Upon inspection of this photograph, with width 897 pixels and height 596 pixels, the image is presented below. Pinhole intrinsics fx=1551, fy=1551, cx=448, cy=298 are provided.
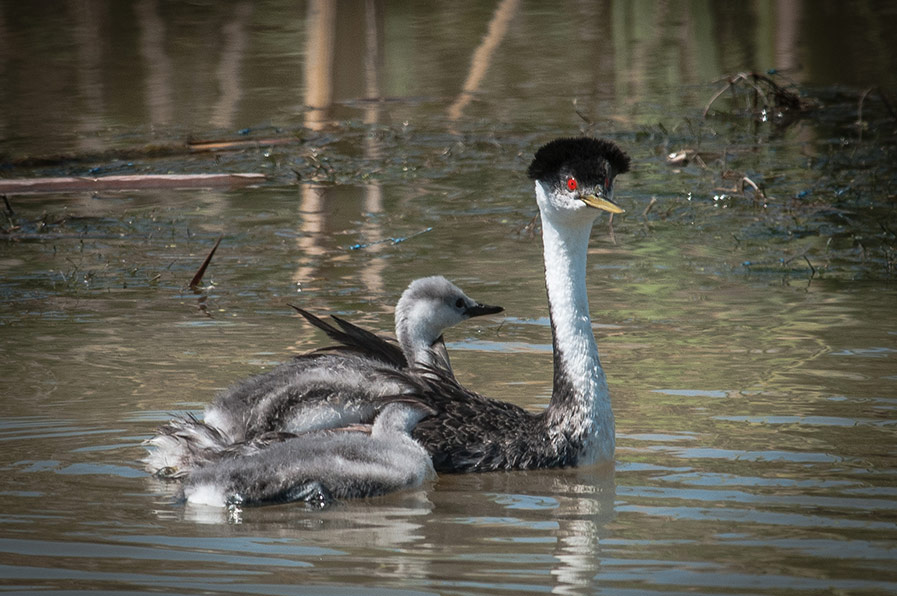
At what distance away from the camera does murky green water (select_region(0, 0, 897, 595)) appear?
17.8ft

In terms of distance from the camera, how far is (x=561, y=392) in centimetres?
684

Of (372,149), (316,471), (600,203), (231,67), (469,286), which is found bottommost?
(469,286)

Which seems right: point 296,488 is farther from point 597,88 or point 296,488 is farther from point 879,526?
point 597,88

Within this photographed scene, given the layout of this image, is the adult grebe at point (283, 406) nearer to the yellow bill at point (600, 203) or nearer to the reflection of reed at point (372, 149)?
the yellow bill at point (600, 203)

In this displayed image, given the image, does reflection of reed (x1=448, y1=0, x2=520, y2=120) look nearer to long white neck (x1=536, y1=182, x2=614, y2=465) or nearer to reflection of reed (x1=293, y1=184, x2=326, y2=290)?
reflection of reed (x1=293, y1=184, x2=326, y2=290)

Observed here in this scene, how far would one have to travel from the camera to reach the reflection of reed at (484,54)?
17.4 metres

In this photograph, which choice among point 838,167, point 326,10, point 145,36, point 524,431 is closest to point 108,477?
point 524,431


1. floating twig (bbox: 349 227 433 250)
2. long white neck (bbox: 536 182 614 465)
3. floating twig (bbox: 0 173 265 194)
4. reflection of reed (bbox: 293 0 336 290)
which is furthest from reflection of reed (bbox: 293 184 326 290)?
long white neck (bbox: 536 182 614 465)

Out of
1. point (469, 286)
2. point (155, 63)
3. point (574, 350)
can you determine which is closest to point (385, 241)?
point (469, 286)

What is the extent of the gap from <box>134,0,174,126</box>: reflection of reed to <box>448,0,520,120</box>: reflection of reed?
3199mm

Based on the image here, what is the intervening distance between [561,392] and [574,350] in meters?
0.20

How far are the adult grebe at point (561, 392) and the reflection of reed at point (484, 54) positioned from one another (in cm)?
971

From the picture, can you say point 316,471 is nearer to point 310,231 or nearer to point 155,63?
point 310,231

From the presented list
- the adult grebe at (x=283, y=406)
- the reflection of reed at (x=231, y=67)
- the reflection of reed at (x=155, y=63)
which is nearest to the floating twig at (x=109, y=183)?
the adult grebe at (x=283, y=406)
